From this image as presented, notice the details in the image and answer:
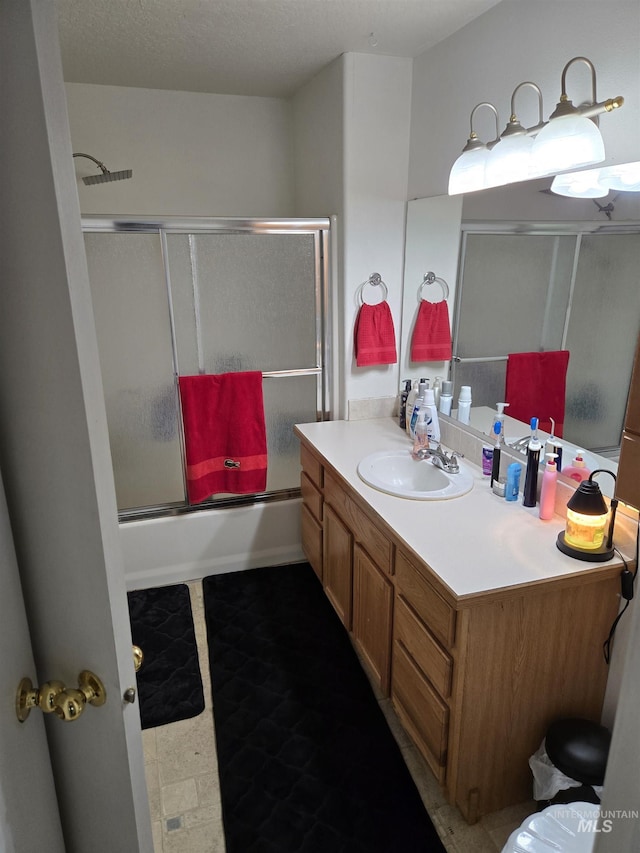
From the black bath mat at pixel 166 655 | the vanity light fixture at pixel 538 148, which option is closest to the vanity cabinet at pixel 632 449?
the vanity light fixture at pixel 538 148

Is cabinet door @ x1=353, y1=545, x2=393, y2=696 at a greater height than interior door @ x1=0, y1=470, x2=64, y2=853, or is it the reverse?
interior door @ x1=0, y1=470, x2=64, y2=853

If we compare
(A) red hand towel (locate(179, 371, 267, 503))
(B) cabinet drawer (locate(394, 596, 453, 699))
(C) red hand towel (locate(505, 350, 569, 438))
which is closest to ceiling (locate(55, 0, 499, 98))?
(C) red hand towel (locate(505, 350, 569, 438))

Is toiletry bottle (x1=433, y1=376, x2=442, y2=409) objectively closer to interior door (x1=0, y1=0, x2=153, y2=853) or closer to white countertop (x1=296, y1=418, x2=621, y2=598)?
white countertop (x1=296, y1=418, x2=621, y2=598)

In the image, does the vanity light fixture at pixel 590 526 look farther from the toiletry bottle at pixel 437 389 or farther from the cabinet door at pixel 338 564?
the toiletry bottle at pixel 437 389

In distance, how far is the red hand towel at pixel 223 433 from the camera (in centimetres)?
260

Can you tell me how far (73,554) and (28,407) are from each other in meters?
0.21

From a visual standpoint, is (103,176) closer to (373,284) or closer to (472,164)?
(373,284)

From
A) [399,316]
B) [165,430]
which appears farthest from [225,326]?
[399,316]

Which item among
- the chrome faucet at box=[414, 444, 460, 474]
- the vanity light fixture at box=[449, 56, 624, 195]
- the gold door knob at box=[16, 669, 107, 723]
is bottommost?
the chrome faucet at box=[414, 444, 460, 474]

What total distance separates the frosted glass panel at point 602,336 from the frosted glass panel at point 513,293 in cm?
8

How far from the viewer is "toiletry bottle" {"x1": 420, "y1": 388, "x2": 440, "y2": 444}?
2.32 metres

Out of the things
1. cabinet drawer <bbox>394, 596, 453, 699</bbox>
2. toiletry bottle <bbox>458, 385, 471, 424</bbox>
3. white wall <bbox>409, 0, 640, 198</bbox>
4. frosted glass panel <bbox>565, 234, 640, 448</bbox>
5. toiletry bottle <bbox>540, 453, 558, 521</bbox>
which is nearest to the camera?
white wall <bbox>409, 0, 640, 198</bbox>

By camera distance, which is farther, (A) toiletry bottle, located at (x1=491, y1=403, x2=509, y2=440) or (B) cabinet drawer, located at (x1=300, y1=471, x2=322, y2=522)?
(B) cabinet drawer, located at (x1=300, y1=471, x2=322, y2=522)

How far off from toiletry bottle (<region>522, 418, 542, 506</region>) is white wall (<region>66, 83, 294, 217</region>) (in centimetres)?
201
